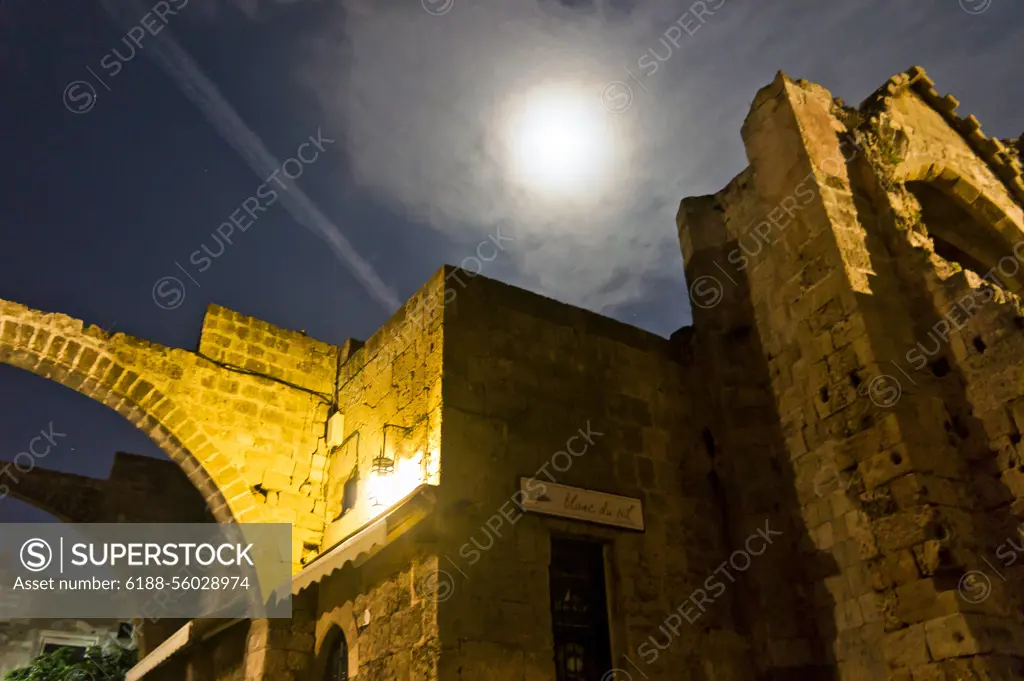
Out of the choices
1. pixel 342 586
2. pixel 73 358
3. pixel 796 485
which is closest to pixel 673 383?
pixel 796 485

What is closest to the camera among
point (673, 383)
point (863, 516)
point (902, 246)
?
point (863, 516)

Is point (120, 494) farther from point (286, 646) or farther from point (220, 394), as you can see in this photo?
point (286, 646)

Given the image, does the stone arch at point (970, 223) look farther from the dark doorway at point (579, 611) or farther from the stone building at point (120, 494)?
the stone building at point (120, 494)

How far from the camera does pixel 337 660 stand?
5.96 m

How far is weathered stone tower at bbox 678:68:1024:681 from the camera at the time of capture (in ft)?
15.6

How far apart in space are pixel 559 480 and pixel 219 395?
3638 mm

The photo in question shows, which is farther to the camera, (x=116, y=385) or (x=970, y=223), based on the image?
(x=970, y=223)

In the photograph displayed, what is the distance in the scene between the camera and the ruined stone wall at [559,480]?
4816 millimetres

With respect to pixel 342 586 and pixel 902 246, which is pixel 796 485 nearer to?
pixel 902 246

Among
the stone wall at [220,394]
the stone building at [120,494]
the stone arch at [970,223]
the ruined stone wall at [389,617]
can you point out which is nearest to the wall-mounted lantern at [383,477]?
the ruined stone wall at [389,617]

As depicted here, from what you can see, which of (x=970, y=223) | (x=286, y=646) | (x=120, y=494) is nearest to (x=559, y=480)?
(x=286, y=646)

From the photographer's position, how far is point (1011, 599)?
4.64m

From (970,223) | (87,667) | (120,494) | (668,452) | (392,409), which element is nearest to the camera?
(392,409)

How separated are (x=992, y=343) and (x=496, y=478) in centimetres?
395
